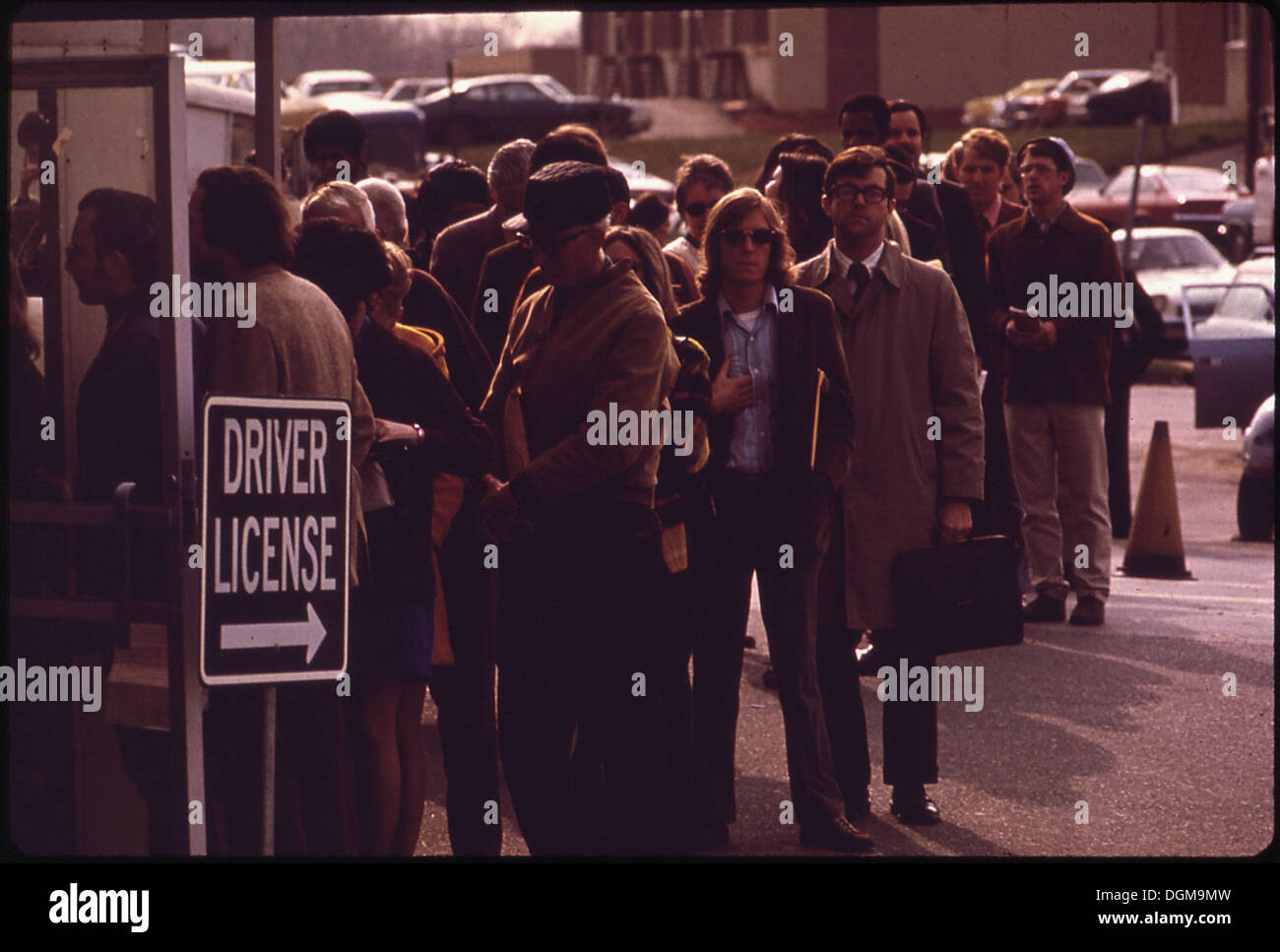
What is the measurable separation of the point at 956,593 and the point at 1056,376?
119 inches

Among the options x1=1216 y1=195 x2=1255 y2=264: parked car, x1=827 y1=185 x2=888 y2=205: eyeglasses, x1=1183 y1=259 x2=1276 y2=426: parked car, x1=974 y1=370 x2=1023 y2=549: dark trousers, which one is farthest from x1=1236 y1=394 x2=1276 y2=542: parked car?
x1=1216 y1=195 x2=1255 y2=264: parked car

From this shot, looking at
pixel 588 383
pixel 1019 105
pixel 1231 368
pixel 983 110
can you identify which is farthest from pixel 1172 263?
pixel 588 383

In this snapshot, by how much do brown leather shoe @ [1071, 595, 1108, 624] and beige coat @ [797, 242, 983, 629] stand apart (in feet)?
9.73

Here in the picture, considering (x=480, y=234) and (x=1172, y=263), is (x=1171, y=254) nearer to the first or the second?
(x=1172, y=263)

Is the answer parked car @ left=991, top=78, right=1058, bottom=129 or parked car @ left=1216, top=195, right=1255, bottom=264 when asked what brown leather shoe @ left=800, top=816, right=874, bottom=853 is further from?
parked car @ left=991, top=78, right=1058, bottom=129

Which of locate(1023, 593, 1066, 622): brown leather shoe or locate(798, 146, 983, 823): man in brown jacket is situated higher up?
locate(798, 146, 983, 823): man in brown jacket

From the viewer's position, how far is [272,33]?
19.7 ft

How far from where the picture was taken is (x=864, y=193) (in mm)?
6223

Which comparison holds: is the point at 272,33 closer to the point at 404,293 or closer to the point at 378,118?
the point at 404,293

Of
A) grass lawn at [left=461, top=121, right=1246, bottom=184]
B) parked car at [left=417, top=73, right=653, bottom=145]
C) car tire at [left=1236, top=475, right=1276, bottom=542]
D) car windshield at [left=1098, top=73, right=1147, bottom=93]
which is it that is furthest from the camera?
car windshield at [left=1098, top=73, right=1147, bottom=93]

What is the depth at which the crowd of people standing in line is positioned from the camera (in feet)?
15.5

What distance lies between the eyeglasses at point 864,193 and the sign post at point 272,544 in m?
2.30
